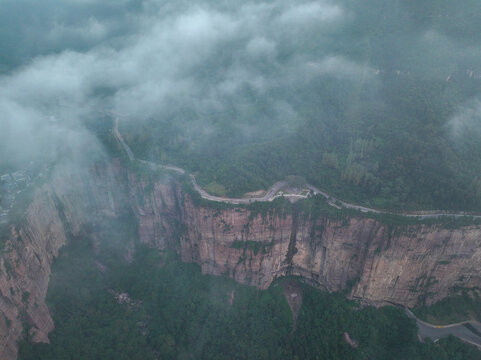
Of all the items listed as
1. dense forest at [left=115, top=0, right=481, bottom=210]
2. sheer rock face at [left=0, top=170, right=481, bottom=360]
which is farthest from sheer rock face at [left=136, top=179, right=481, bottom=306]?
dense forest at [left=115, top=0, right=481, bottom=210]

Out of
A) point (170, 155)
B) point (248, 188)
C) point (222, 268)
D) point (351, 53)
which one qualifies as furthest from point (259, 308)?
point (351, 53)

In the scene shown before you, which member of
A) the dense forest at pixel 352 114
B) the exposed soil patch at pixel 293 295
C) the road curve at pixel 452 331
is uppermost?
the dense forest at pixel 352 114

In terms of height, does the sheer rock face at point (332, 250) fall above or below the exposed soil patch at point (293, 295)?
above

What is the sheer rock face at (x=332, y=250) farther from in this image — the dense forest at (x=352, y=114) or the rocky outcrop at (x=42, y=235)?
the rocky outcrop at (x=42, y=235)

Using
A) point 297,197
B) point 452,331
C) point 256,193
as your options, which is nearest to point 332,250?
point 297,197

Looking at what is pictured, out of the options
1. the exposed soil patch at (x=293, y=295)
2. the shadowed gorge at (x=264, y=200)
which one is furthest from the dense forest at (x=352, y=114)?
the exposed soil patch at (x=293, y=295)

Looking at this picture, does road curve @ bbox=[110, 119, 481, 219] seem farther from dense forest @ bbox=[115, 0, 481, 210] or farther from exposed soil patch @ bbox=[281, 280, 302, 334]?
exposed soil patch @ bbox=[281, 280, 302, 334]
